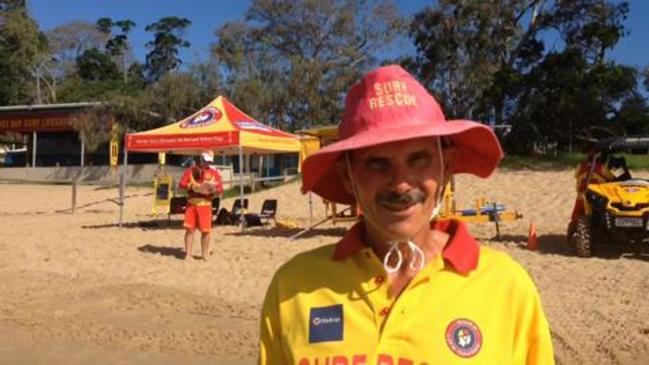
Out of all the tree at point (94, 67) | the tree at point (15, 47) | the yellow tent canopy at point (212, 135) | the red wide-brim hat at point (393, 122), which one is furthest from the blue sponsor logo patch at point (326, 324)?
the tree at point (94, 67)

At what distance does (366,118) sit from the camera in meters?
1.80

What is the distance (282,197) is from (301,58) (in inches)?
927

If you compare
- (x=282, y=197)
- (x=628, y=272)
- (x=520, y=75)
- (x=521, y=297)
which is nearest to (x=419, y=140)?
(x=521, y=297)

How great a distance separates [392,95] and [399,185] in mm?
225

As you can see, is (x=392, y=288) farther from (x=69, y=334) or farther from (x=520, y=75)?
(x=520, y=75)

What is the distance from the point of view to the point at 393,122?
69.6 inches

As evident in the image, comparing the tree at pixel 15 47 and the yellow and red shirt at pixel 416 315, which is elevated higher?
the tree at pixel 15 47

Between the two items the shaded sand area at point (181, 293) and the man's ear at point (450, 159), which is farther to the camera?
the shaded sand area at point (181, 293)

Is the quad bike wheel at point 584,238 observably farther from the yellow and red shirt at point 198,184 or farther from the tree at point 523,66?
the tree at point 523,66

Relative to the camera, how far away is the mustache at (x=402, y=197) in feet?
5.75

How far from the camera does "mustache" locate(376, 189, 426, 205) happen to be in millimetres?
1752

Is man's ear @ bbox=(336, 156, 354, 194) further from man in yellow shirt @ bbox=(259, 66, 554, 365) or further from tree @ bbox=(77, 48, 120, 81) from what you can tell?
tree @ bbox=(77, 48, 120, 81)

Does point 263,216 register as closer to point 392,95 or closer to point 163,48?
point 392,95

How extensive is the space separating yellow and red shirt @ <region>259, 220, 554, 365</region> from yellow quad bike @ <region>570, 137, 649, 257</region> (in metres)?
8.88
